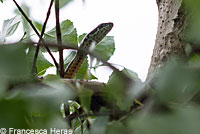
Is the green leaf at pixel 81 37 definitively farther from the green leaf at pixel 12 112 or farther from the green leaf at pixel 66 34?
the green leaf at pixel 12 112

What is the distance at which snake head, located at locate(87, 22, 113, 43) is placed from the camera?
98cm

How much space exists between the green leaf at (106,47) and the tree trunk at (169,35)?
0.55 feet

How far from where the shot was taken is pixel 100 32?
1.00 m

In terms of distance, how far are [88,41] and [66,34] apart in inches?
3.3

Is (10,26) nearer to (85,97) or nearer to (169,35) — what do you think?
(169,35)

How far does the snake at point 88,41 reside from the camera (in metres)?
0.94

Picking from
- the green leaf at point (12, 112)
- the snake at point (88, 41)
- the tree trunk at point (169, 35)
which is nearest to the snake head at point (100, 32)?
the snake at point (88, 41)

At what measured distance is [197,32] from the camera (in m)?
0.24

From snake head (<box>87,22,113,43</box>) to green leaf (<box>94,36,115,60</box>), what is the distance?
1.0 inches

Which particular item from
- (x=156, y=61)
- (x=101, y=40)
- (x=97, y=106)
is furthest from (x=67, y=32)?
(x=97, y=106)

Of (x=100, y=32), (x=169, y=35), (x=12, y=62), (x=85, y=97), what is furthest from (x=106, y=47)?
(x=12, y=62)

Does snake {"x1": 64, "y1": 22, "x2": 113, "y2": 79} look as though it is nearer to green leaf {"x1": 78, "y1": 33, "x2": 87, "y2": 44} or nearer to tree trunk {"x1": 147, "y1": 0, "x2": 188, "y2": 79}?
green leaf {"x1": 78, "y1": 33, "x2": 87, "y2": 44}

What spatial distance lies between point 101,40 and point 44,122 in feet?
2.44

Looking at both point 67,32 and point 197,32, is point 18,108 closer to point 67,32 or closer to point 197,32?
point 197,32
